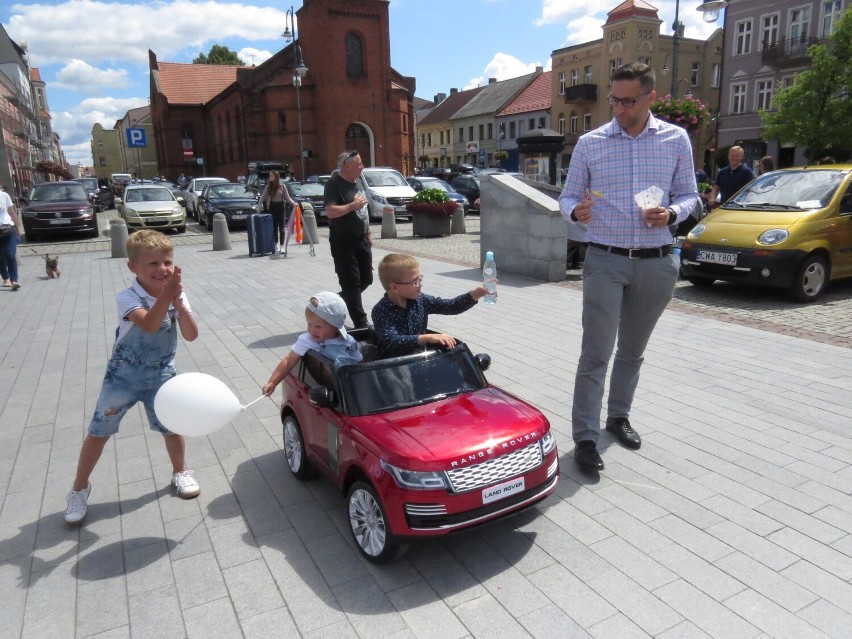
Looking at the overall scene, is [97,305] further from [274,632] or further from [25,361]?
[274,632]

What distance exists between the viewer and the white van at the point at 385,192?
891 inches

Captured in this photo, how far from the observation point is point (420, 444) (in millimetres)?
3039

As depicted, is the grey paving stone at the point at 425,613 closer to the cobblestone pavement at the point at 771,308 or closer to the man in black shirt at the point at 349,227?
the man in black shirt at the point at 349,227

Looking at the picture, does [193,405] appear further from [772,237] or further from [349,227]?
[772,237]

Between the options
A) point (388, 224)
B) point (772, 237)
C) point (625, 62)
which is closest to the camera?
point (772, 237)

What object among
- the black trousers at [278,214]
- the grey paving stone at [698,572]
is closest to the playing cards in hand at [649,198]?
the grey paving stone at [698,572]

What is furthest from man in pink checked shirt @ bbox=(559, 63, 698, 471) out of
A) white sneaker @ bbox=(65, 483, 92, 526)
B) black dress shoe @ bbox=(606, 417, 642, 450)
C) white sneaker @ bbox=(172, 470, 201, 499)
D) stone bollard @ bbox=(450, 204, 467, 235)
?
stone bollard @ bbox=(450, 204, 467, 235)

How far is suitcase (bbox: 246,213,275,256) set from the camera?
15016 mm

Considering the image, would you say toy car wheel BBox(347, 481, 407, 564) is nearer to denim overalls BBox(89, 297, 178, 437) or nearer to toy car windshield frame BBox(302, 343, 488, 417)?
toy car windshield frame BBox(302, 343, 488, 417)

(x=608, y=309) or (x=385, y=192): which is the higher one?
(x=385, y=192)

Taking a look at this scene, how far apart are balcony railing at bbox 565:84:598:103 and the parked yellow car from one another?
1804 inches

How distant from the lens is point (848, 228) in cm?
913

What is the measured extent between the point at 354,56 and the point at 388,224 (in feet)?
104

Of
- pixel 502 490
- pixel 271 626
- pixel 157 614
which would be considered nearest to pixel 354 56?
pixel 502 490
